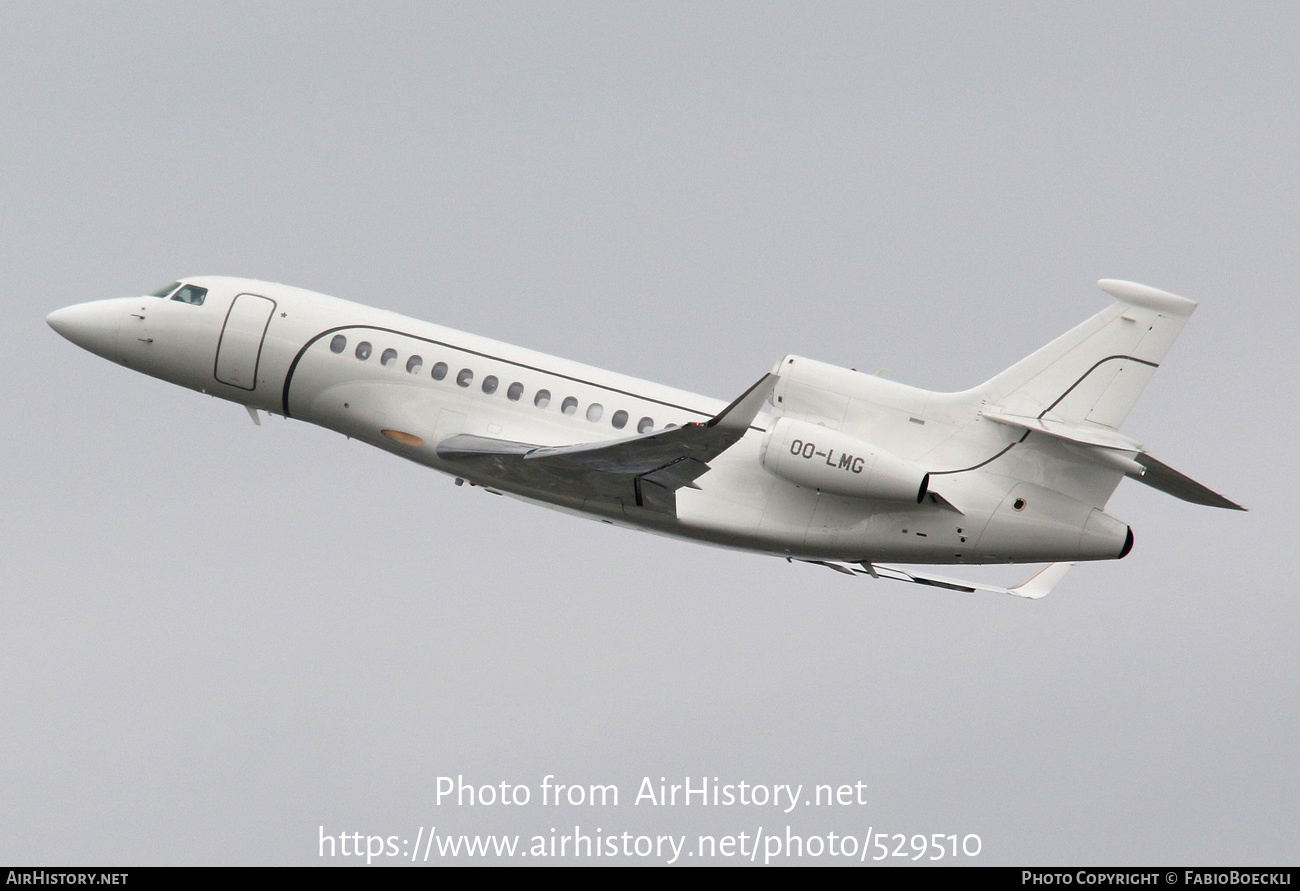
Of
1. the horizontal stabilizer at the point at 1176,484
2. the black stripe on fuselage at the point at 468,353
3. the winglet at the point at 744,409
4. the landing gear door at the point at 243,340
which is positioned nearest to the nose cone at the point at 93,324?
the landing gear door at the point at 243,340

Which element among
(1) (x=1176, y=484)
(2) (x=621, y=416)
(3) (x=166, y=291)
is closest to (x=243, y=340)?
(3) (x=166, y=291)

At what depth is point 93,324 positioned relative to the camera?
2880 centimetres

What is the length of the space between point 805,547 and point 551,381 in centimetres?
538

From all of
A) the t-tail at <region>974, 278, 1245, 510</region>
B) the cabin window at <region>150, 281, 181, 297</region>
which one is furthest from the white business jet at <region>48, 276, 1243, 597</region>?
the cabin window at <region>150, 281, 181, 297</region>

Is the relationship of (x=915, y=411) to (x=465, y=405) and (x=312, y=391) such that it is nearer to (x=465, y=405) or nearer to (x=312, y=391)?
(x=465, y=405)

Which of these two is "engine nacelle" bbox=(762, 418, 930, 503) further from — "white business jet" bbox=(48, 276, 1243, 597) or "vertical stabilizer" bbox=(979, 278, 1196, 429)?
"vertical stabilizer" bbox=(979, 278, 1196, 429)

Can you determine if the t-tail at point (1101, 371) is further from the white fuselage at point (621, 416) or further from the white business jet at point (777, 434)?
the white fuselage at point (621, 416)

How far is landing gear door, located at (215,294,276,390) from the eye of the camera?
1088 inches

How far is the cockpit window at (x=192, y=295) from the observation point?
28203 millimetres

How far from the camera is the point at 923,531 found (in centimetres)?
2497

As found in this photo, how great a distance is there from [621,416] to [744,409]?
411 centimetres

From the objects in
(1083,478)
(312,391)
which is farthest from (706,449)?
(312,391)

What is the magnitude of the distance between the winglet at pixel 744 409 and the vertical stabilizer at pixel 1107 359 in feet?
17.5

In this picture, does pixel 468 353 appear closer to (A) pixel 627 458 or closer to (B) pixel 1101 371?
(A) pixel 627 458
